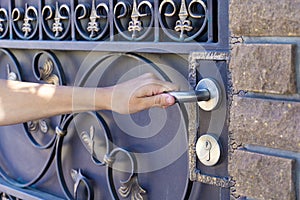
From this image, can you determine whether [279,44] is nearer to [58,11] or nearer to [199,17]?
[199,17]

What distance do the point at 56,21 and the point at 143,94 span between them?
0.82 meters

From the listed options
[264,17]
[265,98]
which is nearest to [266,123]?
[265,98]

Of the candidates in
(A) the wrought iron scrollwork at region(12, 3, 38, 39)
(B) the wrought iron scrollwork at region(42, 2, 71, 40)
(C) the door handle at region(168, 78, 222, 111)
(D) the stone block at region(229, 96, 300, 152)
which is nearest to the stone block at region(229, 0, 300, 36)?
(D) the stone block at region(229, 96, 300, 152)

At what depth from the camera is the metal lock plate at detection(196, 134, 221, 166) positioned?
173 cm

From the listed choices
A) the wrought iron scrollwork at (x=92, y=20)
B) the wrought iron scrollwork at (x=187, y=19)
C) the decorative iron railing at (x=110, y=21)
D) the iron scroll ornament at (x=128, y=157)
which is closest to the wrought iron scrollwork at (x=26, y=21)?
the decorative iron railing at (x=110, y=21)

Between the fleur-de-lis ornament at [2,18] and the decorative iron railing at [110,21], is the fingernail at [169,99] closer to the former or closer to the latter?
the decorative iron railing at [110,21]

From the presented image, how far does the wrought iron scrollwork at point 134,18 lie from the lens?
1968 mm

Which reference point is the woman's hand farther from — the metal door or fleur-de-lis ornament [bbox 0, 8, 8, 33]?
fleur-de-lis ornament [bbox 0, 8, 8, 33]

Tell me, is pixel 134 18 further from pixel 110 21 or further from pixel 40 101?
pixel 40 101

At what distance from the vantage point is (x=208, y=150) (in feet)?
5.76

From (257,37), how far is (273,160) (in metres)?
0.30

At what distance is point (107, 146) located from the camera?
217 centimetres

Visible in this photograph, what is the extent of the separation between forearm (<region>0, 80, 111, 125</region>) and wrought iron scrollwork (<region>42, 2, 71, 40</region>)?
46 centimetres

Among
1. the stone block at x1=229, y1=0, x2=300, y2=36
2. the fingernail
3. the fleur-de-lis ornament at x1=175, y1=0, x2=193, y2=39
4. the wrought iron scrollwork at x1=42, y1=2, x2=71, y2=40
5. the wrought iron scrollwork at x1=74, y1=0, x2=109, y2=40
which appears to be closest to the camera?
the stone block at x1=229, y1=0, x2=300, y2=36
